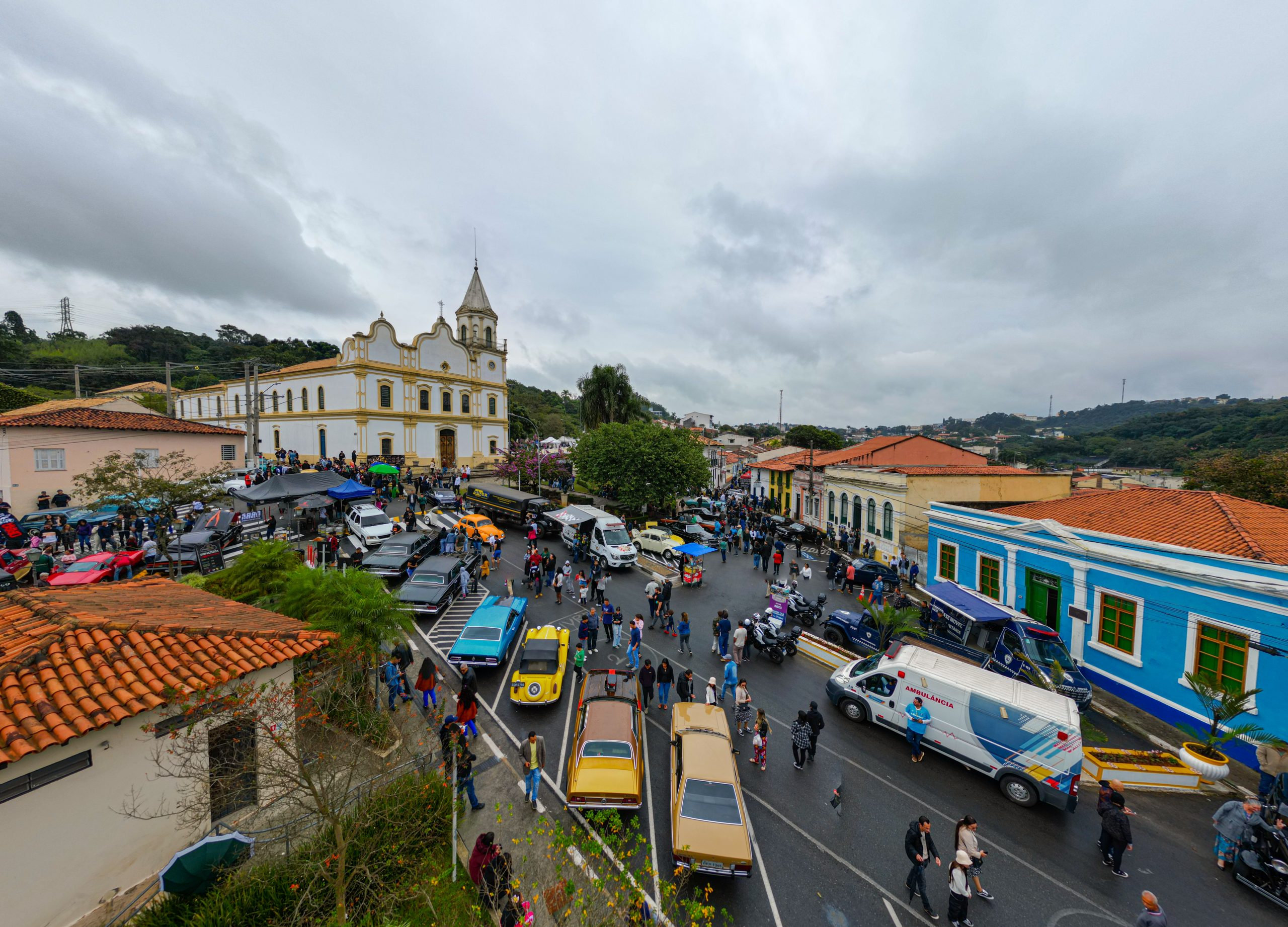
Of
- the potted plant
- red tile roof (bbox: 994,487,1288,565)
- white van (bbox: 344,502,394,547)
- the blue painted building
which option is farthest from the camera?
white van (bbox: 344,502,394,547)

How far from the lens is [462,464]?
48281 mm

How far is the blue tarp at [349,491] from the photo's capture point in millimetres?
23891

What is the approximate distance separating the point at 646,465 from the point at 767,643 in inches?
724

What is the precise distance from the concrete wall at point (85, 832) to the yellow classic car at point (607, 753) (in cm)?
572

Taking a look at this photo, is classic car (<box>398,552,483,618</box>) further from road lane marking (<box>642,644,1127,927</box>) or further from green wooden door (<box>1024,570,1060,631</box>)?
green wooden door (<box>1024,570,1060,631</box>)

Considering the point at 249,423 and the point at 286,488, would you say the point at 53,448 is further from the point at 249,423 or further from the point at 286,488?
the point at 286,488

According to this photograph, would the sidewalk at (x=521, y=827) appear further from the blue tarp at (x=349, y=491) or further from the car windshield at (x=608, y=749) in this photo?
the blue tarp at (x=349, y=491)

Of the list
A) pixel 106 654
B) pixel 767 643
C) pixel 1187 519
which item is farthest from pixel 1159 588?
pixel 106 654

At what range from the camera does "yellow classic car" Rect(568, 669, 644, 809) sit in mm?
7781

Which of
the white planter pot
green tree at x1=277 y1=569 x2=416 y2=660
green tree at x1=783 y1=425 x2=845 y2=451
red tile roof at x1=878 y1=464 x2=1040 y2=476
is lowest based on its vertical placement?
the white planter pot

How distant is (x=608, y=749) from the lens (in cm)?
838

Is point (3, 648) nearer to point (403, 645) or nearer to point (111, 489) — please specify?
point (403, 645)

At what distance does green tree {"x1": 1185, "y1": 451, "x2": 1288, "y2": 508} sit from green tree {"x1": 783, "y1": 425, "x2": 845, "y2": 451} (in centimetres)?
4739

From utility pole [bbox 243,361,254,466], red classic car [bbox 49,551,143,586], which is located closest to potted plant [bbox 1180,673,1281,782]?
red classic car [bbox 49,551,143,586]
